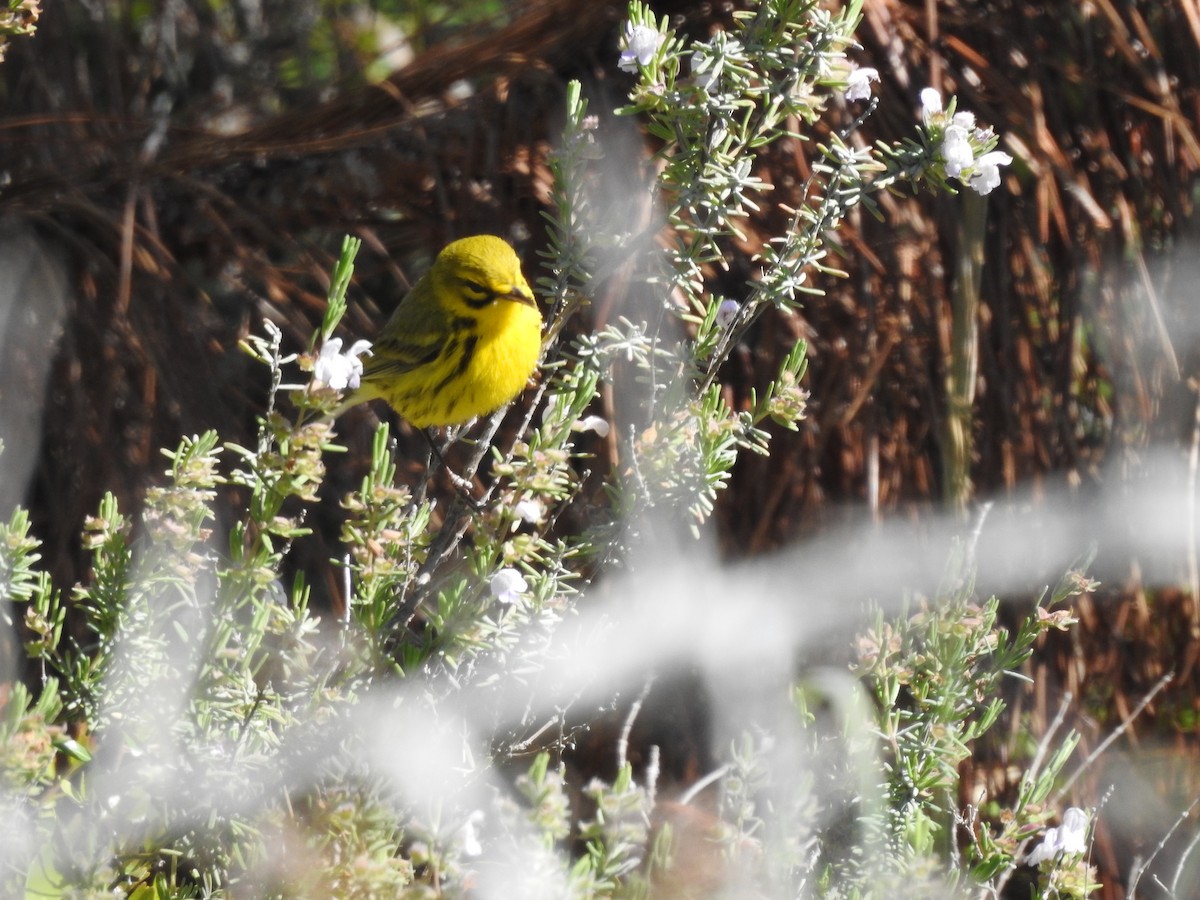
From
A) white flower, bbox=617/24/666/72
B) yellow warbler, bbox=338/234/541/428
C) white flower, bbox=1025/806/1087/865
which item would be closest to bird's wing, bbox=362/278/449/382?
yellow warbler, bbox=338/234/541/428

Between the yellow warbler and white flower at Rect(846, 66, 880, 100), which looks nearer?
white flower at Rect(846, 66, 880, 100)

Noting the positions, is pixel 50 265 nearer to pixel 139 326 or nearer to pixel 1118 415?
pixel 139 326

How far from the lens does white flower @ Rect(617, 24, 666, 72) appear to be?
143 cm

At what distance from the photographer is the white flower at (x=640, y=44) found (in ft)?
4.69

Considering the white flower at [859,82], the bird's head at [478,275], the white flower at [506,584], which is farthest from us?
the bird's head at [478,275]

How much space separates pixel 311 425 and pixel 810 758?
69 cm

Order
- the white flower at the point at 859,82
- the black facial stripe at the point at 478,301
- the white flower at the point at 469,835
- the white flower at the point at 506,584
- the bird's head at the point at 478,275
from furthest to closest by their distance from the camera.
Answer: the black facial stripe at the point at 478,301 → the bird's head at the point at 478,275 → the white flower at the point at 859,82 → the white flower at the point at 506,584 → the white flower at the point at 469,835

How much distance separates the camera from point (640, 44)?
143cm

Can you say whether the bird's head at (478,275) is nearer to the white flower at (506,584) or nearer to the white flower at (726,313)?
the white flower at (726,313)

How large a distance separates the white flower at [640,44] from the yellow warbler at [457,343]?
2.60ft

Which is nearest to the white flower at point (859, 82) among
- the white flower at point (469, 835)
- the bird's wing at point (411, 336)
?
the white flower at point (469, 835)

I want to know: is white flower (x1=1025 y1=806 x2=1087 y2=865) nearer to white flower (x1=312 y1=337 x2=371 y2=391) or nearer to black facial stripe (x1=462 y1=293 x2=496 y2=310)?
white flower (x1=312 y1=337 x2=371 y2=391)

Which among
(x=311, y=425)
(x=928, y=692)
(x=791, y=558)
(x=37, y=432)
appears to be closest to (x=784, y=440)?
(x=791, y=558)

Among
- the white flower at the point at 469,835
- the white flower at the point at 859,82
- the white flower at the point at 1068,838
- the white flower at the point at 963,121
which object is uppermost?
the white flower at the point at 859,82
